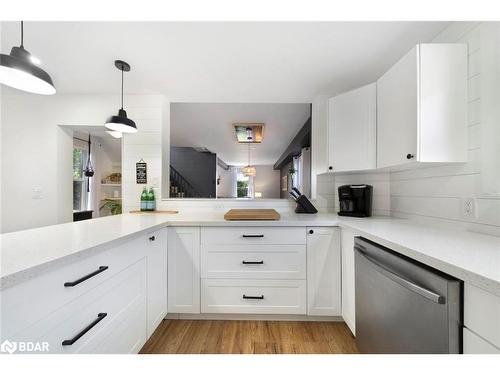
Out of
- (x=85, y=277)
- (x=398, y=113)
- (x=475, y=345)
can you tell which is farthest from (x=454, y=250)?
(x=85, y=277)

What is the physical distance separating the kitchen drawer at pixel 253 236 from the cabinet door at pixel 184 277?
116 millimetres

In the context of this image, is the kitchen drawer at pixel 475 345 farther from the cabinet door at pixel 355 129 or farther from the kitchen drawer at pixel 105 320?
the kitchen drawer at pixel 105 320

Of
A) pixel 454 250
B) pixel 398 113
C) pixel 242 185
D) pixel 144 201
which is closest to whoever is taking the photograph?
pixel 454 250

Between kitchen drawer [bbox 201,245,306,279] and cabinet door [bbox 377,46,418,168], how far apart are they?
3.14 feet

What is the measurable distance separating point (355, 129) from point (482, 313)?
1500 millimetres

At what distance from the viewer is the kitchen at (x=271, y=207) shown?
823 millimetres

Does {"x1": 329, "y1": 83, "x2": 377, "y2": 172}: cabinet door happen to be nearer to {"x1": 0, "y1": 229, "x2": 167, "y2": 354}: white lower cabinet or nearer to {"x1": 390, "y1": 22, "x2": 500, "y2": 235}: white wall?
{"x1": 390, "y1": 22, "x2": 500, "y2": 235}: white wall

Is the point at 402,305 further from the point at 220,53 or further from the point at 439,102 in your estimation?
the point at 220,53

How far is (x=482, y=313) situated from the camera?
64 centimetres

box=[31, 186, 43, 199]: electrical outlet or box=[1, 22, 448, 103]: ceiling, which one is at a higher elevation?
box=[1, 22, 448, 103]: ceiling


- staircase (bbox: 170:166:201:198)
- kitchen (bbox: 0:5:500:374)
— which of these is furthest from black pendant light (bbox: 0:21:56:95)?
staircase (bbox: 170:166:201:198)

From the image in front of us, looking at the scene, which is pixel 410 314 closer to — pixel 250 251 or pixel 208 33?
pixel 250 251

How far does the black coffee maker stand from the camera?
1.93 metres
